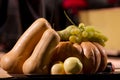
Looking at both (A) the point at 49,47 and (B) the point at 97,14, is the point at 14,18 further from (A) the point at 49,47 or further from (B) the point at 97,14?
(A) the point at 49,47

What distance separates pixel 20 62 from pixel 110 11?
447 cm

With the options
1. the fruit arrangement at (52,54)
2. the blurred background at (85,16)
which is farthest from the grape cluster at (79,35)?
the blurred background at (85,16)

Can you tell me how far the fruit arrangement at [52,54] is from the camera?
4.01 ft

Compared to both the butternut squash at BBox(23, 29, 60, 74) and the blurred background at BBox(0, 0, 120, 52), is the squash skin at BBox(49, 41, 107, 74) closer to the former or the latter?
the butternut squash at BBox(23, 29, 60, 74)

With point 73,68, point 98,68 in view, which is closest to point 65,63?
point 73,68

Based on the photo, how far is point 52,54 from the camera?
4.15ft

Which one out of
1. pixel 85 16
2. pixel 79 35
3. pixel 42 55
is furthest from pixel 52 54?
pixel 85 16

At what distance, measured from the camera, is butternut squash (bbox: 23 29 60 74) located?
4.01 ft

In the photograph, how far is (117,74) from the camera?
123cm

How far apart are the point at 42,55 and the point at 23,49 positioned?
0.29 ft

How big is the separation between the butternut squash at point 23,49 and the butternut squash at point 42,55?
27 millimetres

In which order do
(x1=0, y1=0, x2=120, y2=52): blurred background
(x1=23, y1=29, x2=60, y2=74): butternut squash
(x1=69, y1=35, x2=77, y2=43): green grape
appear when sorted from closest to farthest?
A: (x1=23, y1=29, x2=60, y2=74): butternut squash < (x1=69, y1=35, x2=77, y2=43): green grape < (x1=0, y1=0, x2=120, y2=52): blurred background

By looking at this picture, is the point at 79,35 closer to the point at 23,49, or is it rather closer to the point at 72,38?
the point at 72,38

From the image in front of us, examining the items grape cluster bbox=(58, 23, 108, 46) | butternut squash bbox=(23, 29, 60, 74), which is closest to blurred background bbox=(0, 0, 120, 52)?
grape cluster bbox=(58, 23, 108, 46)
